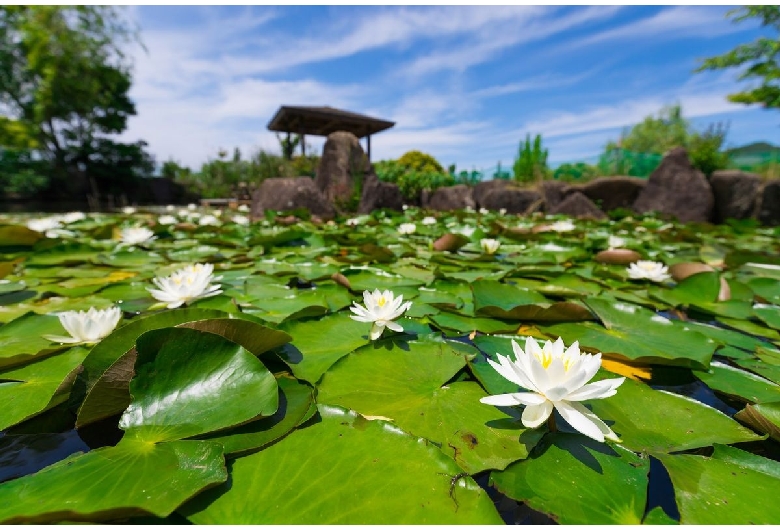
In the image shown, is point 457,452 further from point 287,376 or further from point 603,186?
point 603,186

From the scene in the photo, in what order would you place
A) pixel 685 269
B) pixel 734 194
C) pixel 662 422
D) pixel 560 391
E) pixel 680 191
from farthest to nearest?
pixel 680 191 < pixel 734 194 < pixel 685 269 < pixel 662 422 < pixel 560 391

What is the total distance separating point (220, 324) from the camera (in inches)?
28.9

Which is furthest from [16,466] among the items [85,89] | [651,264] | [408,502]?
[85,89]

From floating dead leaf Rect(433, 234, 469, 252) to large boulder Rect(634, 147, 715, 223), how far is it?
6080 millimetres

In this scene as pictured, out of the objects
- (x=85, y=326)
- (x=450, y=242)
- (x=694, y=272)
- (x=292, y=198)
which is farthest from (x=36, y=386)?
(x=292, y=198)

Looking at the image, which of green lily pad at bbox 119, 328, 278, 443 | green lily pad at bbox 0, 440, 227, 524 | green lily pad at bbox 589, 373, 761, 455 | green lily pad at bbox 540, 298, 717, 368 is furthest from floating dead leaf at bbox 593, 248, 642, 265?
green lily pad at bbox 0, 440, 227, 524

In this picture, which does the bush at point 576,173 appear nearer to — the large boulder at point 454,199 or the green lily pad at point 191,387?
the large boulder at point 454,199

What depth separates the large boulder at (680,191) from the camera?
259 inches

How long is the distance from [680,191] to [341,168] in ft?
20.0

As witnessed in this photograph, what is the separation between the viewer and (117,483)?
1.63 feet

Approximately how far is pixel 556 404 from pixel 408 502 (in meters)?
0.30

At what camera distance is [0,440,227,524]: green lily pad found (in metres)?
0.44

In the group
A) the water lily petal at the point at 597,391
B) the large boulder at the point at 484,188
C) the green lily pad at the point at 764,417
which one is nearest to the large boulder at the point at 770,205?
the large boulder at the point at 484,188

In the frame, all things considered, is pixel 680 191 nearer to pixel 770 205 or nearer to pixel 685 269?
pixel 770 205
